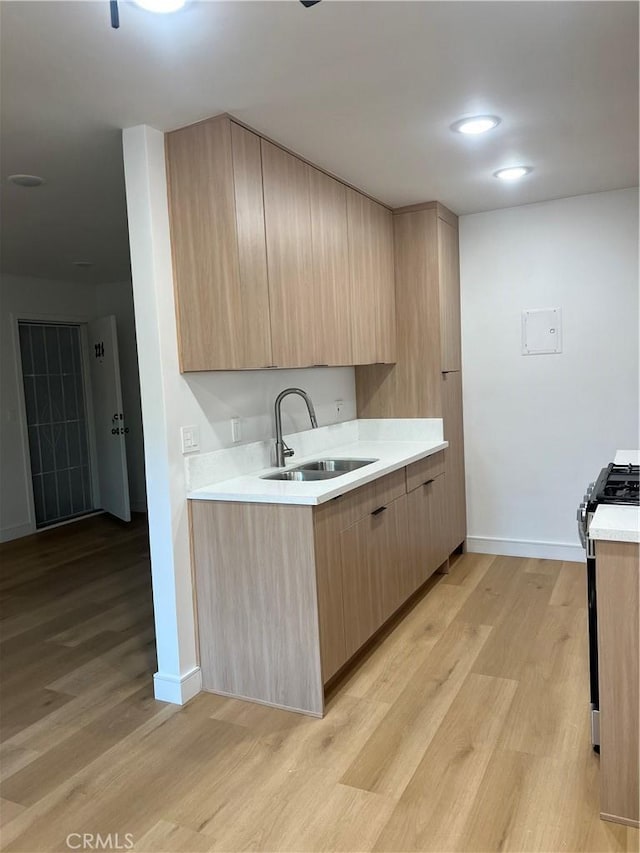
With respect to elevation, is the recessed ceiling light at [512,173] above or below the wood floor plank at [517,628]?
above

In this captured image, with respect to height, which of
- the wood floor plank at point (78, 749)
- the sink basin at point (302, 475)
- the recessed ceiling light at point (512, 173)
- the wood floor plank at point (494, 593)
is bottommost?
the wood floor plank at point (78, 749)

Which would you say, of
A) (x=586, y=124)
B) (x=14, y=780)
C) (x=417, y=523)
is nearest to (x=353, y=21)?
(x=586, y=124)

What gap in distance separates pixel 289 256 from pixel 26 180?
54.5 inches

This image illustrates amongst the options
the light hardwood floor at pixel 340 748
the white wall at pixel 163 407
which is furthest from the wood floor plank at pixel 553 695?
the white wall at pixel 163 407

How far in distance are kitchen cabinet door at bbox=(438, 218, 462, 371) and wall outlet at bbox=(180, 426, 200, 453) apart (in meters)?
1.86

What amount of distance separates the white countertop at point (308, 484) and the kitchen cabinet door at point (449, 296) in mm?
751

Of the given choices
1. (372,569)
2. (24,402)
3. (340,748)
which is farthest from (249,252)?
(24,402)

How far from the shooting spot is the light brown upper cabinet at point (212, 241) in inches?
98.4

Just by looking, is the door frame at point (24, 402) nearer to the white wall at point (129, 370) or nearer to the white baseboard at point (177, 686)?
the white wall at point (129, 370)

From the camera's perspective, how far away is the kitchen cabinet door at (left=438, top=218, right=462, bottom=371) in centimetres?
396

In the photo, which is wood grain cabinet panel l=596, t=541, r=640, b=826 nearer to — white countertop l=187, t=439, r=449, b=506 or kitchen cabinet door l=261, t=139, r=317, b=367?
white countertop l=187, t=439, r=449, b=506

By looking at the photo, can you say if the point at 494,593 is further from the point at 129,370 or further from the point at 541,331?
the point at 129,370

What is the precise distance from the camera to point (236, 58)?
198cm

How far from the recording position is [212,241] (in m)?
2.53
